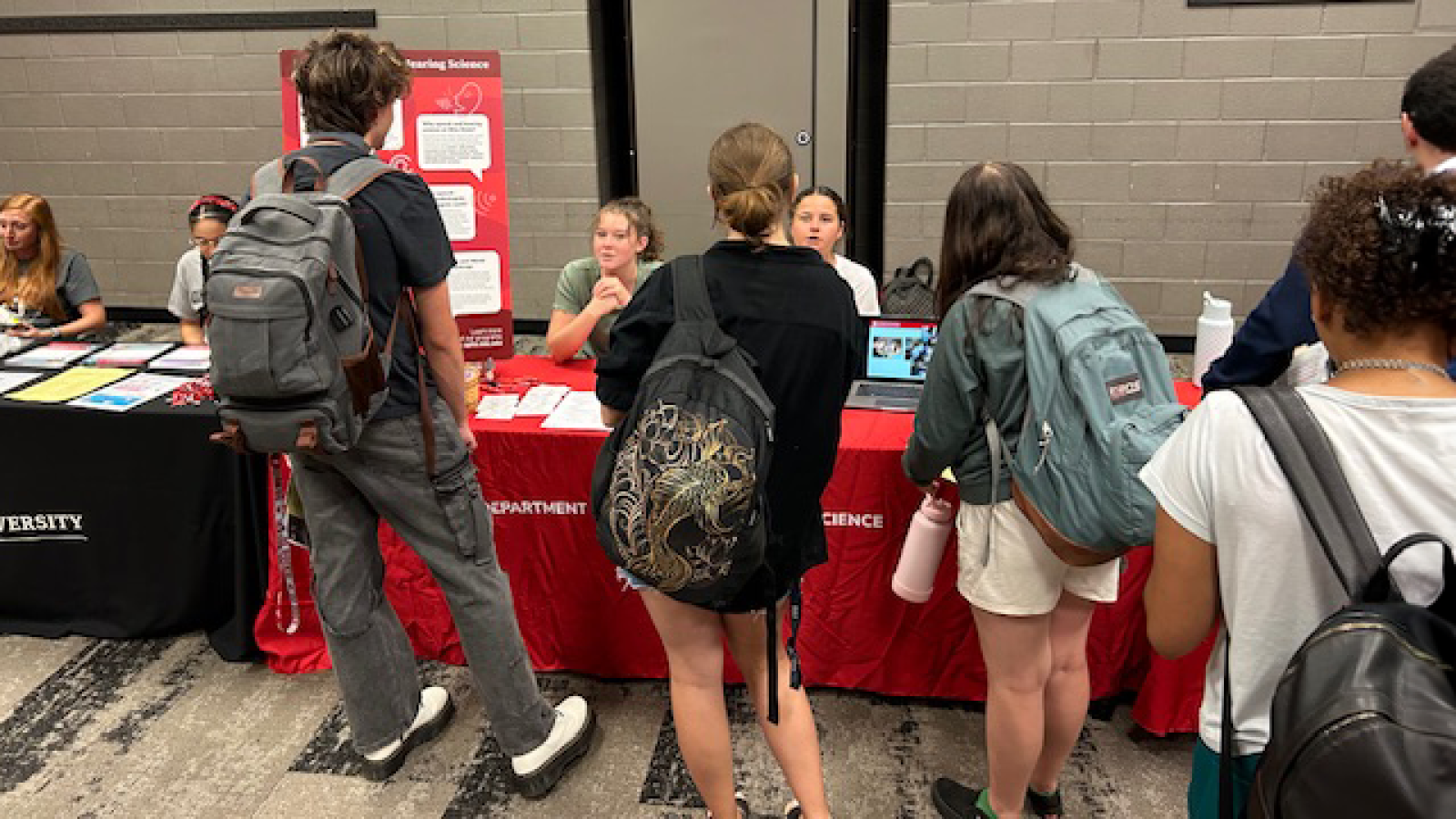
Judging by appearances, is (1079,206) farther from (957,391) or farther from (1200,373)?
(957,391)

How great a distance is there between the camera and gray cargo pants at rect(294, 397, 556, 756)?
197 centimetres

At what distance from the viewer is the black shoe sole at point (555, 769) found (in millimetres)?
2164

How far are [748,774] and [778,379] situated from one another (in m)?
1.06

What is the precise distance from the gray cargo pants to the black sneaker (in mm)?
837

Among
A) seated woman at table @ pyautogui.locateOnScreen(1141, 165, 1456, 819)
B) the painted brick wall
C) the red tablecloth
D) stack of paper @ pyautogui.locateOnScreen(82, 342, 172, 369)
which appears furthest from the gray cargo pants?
the painted brick wall

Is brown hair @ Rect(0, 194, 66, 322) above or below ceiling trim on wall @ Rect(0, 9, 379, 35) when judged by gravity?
below

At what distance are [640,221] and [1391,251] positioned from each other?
6.96 ft

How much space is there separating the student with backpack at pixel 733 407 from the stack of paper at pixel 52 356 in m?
2.09

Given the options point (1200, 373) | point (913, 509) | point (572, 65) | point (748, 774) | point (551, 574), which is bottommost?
point (748, 774)

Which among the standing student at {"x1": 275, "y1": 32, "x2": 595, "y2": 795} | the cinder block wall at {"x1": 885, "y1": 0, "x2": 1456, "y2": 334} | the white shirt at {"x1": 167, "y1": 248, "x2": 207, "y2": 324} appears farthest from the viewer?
the cinder block wall at {"x1": 885, "y1": 0, "x2": 1456, "y2": 334}

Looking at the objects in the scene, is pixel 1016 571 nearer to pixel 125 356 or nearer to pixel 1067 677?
pixel 1067 677

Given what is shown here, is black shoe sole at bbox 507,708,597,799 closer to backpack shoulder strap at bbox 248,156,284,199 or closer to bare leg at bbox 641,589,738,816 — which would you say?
bare leg at bbox 641,589,738,816

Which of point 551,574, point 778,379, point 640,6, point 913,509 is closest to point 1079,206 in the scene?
point 640,6

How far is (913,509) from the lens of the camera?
88.2 inches
